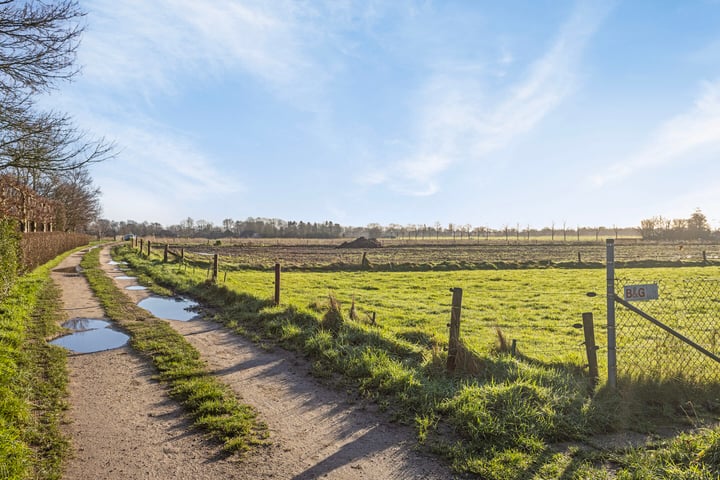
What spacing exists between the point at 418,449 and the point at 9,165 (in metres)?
12.2

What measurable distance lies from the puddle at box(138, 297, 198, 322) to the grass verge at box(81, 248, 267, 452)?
581mm

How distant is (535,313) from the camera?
13.9 m

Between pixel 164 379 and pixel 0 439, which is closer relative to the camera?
pixel 0 439

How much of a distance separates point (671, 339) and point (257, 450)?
657cm

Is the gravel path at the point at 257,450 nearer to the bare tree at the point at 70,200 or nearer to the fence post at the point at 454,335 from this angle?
the fence post at the point at 454,335

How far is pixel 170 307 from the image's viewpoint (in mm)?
12703

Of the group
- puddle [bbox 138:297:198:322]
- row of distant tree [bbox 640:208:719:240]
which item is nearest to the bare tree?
puddle [bbox 138:297:198:322]

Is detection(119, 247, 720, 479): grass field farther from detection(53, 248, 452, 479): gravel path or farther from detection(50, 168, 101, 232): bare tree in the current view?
detection(50, 168, 101, 232): bare tree

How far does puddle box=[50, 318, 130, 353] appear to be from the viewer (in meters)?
8.18

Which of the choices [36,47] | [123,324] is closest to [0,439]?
[123,324]

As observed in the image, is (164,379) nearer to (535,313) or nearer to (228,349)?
(228,349)

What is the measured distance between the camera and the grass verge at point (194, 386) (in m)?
4.72

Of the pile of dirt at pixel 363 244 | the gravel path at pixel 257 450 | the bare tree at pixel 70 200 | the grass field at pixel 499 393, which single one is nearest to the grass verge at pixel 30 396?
the gravel path at pixel 257 450

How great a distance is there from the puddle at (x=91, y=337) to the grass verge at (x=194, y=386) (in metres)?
0.30
